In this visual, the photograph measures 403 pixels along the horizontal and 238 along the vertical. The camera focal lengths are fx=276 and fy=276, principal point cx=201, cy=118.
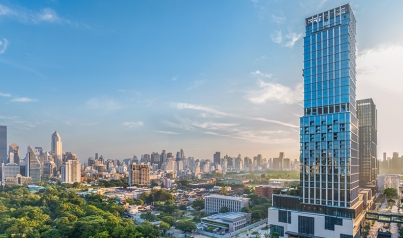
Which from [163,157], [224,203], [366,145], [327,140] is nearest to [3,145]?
[163,157]

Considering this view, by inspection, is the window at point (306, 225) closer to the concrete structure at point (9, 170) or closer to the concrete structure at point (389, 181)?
the concrete structure at point (389, 181)

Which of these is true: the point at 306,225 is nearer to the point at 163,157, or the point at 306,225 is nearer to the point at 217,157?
the point at 163,157

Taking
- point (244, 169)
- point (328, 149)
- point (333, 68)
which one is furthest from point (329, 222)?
point (244, 169)

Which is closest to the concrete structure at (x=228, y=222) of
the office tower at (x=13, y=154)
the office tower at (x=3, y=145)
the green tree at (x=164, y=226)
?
the green tree at (x=164, y=226)

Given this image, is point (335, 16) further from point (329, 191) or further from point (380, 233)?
point (380, 233)

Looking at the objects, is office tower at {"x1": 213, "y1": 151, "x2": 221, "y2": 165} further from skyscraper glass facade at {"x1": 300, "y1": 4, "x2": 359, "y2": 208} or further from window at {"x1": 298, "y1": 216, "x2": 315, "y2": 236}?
window at {"x1": 298, "y1": 216, "x2": 315, "y2": 236}

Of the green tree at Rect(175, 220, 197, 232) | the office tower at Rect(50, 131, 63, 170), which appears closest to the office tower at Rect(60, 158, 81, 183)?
the office tower at Rect(50, 131, 63, 170)

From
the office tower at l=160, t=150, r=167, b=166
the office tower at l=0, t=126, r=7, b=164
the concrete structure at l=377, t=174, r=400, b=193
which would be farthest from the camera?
the office tower at l=160, t=150, r=167, b=166
